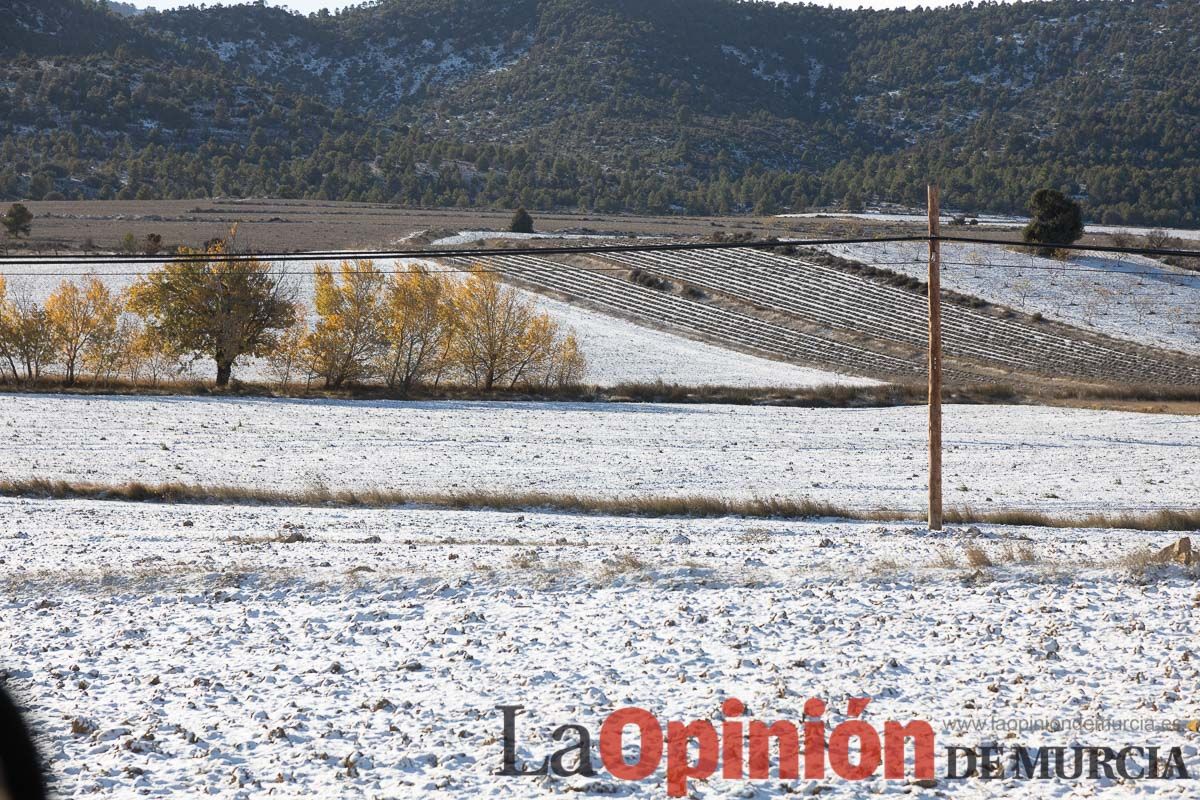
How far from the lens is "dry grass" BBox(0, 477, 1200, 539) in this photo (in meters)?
21.1

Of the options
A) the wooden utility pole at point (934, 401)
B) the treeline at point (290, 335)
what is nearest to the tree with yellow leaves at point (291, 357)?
the treeline at point (290, 335)

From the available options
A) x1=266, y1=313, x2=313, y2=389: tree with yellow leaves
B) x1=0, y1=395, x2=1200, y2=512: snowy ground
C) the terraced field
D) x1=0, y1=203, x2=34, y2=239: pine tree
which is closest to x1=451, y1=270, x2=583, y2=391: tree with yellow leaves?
x1=0, y1=395, x2=1200, y2=512: snowy ground

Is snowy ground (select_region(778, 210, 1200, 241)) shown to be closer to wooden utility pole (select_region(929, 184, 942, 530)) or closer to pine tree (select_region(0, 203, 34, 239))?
pine tree (select_region(0, 203, 34, 239))

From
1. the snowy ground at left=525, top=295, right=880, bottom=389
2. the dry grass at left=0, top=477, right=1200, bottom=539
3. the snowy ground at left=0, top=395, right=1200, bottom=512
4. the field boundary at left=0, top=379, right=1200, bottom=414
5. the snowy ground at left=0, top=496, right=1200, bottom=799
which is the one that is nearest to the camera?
the snowy ground at left=0, top=496, right=1200, bottom=799

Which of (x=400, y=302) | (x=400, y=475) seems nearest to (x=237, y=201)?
(x=400, y=302)

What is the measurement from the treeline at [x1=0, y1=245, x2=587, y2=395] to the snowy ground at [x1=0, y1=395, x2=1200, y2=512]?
19.0ft

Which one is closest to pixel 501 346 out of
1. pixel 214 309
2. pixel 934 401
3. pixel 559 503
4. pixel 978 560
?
pixel 214 309

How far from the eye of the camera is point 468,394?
46.4 m

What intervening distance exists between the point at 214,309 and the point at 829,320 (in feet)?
114

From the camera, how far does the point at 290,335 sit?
1922 inches

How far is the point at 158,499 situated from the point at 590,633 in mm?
14963

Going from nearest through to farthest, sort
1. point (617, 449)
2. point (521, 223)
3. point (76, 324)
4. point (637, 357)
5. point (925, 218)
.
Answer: point (617, 449), point (76, 324), point (637, 357), point (521, 223), point (925, 218)

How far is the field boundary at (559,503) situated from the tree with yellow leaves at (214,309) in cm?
2258

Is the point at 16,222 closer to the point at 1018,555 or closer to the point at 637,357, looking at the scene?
the point at 637,357
